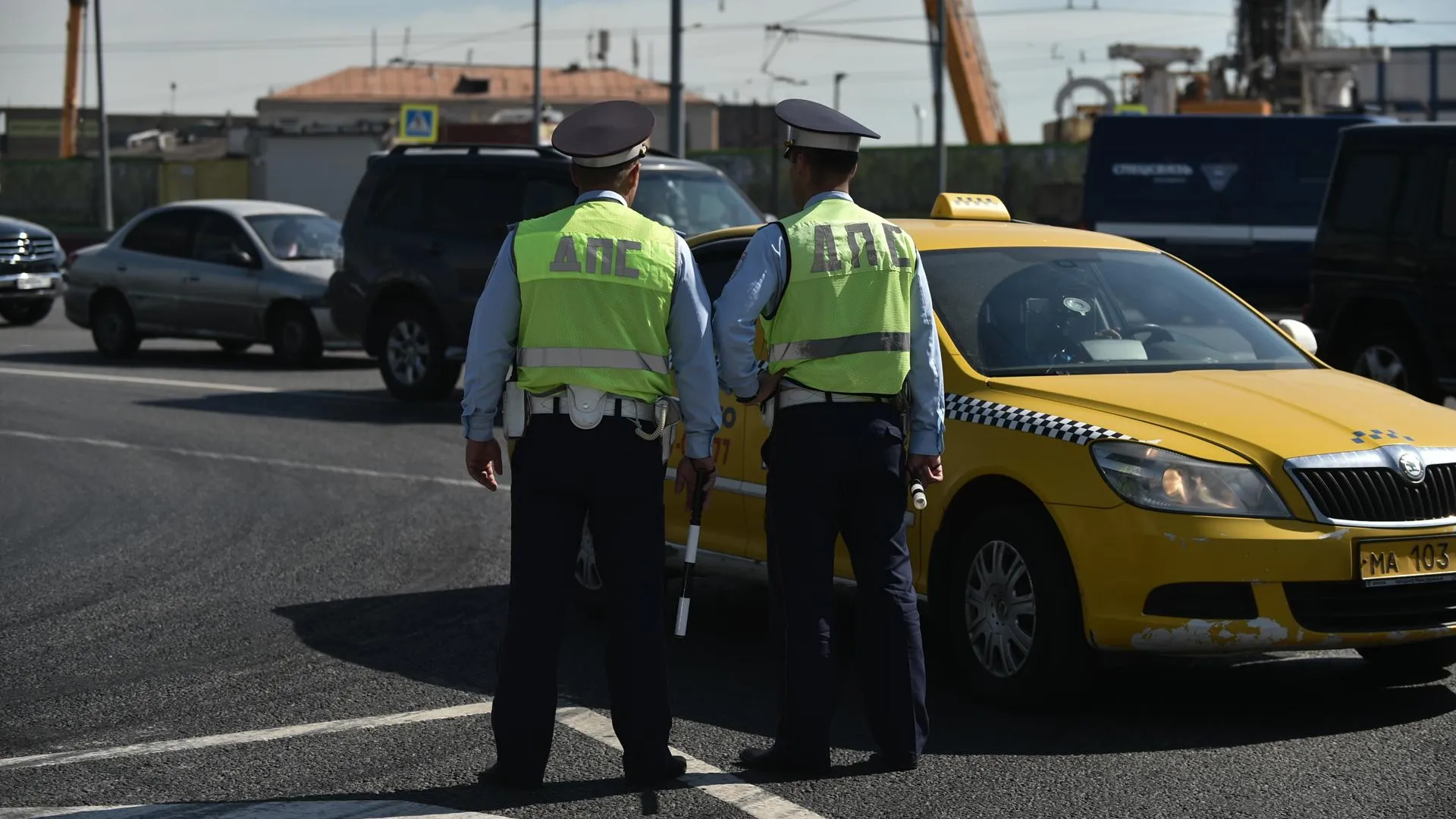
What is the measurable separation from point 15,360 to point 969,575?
1575 cm

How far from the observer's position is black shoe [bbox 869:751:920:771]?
5.41 meters

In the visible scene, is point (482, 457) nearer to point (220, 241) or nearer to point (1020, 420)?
point (1020, 420)

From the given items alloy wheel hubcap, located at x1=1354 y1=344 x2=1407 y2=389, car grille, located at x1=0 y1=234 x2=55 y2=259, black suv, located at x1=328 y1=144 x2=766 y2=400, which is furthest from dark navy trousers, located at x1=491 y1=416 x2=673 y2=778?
car grille, located at x1=0 y1=234 x2=55 y2=259

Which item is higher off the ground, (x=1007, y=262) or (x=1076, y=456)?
(x=1007, y=262)

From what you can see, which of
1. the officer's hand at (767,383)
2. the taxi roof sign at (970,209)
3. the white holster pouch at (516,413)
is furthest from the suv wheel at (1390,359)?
the white holster pouch at (516,413)

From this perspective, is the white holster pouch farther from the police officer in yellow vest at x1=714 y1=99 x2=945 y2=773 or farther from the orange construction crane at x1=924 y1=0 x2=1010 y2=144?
the orange construction crane at x1=924 y1=0 x2=1010 y2=144

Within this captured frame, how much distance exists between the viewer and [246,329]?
1892cm

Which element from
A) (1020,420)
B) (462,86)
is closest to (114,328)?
(1020,420)

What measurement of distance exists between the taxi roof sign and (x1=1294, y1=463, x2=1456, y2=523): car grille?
7.21 ft

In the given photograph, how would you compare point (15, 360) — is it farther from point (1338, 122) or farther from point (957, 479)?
point (957, 479)

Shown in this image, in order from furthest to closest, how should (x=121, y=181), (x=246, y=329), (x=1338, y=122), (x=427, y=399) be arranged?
(x=121, y=181) → (x=1338, y=122) → (x=246, y=329) → (x=427, y=399)

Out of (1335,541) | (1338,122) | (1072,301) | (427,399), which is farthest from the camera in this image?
(1338,122)

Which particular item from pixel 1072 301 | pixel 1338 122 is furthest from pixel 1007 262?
pixel 1338 122

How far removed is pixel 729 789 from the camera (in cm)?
523
